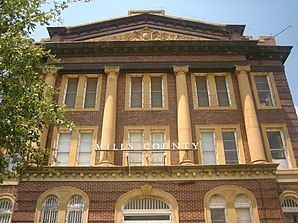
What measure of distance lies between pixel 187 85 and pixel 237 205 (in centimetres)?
734

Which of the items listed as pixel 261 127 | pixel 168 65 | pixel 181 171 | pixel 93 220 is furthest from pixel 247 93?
pixel 93 220

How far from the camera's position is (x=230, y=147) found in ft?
59.9

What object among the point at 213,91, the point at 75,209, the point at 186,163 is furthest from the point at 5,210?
the point at 213,91

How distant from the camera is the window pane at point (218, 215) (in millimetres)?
15852

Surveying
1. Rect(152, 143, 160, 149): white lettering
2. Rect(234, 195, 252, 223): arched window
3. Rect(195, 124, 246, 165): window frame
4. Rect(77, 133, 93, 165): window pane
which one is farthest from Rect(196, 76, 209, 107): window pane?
Rect(77, 133, 93, 165): window pane

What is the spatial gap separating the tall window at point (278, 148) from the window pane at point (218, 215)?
4.24 m

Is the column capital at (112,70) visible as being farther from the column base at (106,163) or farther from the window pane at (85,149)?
the column base at (106,163)

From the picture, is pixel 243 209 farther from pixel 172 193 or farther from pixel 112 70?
pixel 112 70

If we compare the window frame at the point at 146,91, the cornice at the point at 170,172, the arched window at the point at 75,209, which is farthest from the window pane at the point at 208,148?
the arched window at the point at 75,209

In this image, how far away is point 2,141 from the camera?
38.9 ft

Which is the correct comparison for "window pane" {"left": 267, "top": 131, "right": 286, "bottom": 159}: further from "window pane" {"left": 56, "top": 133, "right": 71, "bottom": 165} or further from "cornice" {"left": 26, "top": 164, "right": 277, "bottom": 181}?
"window pane" {"left": 56, "top": 133, "right": 71, "bottom": 165}

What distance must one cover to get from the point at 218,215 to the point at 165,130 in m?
5.10

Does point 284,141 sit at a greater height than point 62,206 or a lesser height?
greater

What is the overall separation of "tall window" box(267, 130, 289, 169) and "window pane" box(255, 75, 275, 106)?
1.95 metres
